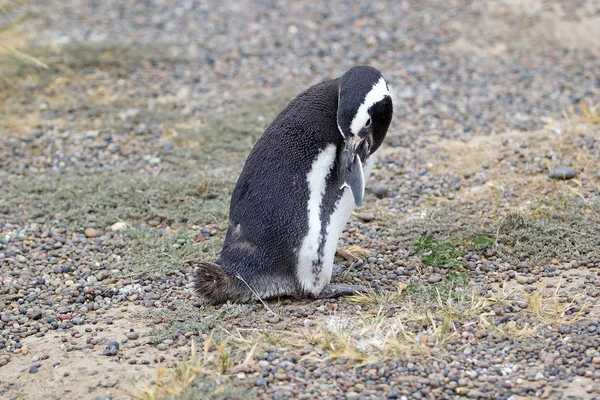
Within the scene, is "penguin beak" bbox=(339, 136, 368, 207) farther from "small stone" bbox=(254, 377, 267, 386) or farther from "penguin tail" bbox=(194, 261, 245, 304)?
"small stone" bbox=(254, 377, 267, 386)

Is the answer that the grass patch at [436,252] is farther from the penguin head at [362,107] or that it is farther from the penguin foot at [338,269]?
the penguin head at [362,107]

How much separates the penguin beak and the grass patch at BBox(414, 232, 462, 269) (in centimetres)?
73

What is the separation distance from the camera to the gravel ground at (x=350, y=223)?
338 cm

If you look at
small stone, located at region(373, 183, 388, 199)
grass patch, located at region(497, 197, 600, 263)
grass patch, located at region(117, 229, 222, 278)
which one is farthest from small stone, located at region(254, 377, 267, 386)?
small stone, located at region(373, 183, 388, 199)

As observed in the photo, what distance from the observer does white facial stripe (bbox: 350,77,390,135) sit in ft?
12.2

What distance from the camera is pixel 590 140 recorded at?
18.3 ft

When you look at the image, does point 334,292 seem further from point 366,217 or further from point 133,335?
point 366,217

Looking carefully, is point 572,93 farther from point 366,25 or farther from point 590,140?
point 366,25

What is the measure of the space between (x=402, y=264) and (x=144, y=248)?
53.5 inches

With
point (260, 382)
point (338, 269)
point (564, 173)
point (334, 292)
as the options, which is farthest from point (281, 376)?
point (564, 173)

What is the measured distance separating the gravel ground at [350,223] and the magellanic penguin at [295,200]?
143mm

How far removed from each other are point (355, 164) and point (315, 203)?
0.81 feet

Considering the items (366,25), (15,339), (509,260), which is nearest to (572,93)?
(366,25)

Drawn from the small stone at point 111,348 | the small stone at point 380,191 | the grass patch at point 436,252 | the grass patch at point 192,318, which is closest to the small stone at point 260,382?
the grass patch at point 192,318
